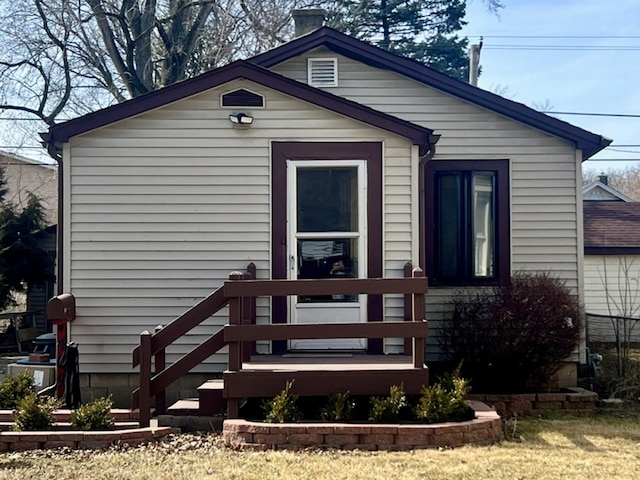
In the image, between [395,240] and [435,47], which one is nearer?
[395,240]

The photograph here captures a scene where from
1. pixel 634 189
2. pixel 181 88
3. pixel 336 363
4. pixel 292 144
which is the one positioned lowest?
pixel 336 363

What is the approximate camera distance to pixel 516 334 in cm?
709

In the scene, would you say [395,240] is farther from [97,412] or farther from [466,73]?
[466,73]

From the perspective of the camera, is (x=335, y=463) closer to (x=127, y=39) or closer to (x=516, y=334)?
(x=516, y=334)

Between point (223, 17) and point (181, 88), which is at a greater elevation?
point (223, 17)

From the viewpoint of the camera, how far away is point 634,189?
4553cm

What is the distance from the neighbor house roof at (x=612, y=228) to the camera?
13.6m

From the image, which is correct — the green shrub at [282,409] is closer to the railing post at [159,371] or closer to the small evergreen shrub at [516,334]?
the railing post at [159,371]

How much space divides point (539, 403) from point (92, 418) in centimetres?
472

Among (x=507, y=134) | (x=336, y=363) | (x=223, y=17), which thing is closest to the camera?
(x=336, y=363)

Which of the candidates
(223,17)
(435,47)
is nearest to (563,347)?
(223,17)

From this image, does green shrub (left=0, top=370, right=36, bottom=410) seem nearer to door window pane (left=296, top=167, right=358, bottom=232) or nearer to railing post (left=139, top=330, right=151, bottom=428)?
railing post (left=139, top=330, right=151, bottom=428)

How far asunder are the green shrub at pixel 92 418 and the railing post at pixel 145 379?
30 centimetres

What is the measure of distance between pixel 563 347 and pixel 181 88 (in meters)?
5.17
